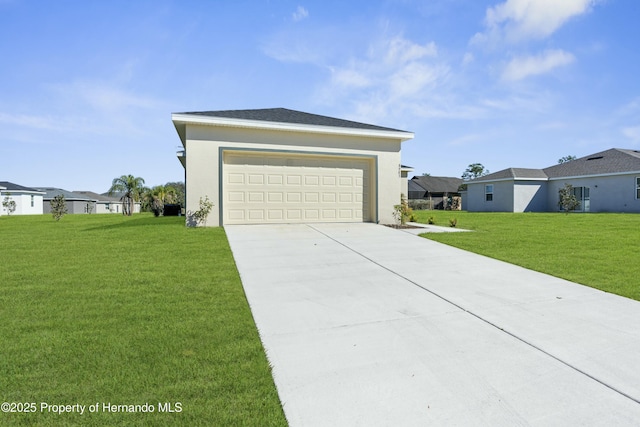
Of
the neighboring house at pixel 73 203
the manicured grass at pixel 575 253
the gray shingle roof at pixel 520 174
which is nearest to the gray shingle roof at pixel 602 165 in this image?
the gray shingle roof at pixel 520 174

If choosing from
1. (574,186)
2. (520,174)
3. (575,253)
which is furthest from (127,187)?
(574,186)

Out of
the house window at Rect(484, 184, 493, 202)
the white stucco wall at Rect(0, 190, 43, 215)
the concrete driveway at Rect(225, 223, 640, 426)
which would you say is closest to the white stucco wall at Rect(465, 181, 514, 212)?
the house window at Rect(484, 184, 493, 202)

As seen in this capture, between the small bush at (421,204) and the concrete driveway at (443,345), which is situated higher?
the small bush at (421,204)

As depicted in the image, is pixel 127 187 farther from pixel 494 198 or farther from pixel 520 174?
pixel 520 174

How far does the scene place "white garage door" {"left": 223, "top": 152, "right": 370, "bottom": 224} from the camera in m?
11.2

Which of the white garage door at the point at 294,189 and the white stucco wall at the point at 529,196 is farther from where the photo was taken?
the white stucco wall at the point at 529,196

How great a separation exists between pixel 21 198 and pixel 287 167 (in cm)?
3932

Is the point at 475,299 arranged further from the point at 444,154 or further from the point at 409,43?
the point at 444,154

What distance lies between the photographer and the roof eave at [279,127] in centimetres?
1039

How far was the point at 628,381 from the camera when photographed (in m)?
2.44

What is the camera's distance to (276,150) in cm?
1141

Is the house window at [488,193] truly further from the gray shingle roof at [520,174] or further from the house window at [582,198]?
the house window at [582,198]

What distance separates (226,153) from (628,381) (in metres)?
10.9

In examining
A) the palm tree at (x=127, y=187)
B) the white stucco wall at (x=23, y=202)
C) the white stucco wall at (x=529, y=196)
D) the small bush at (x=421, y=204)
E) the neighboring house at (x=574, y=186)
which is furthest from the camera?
the small bush at (x=421, y=204)
